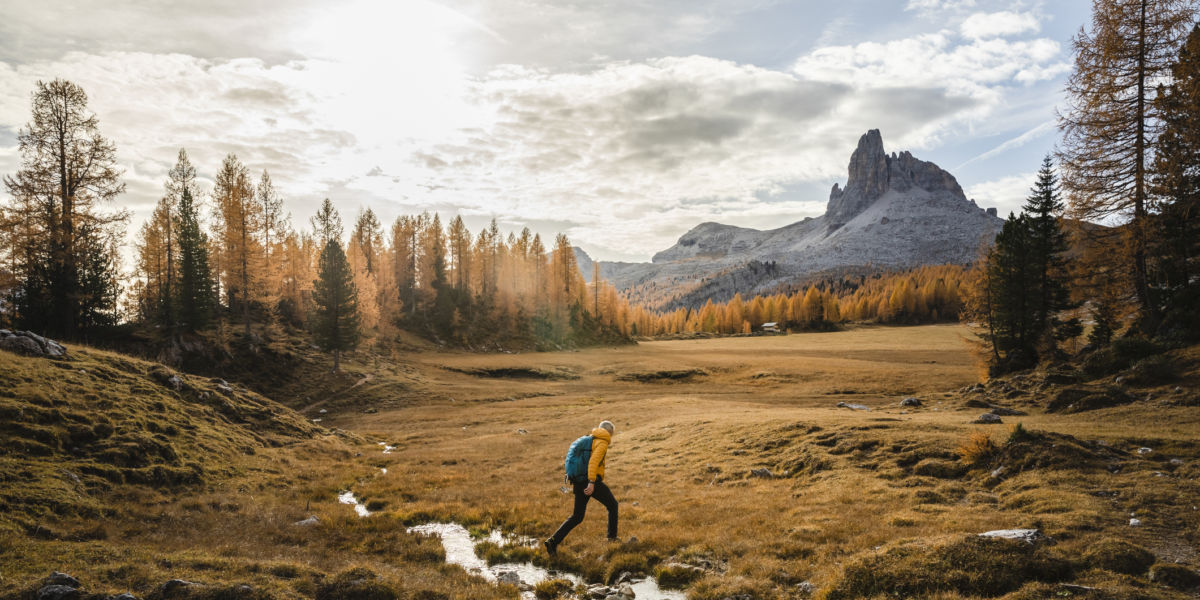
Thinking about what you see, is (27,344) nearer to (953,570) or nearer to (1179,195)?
(953,570)

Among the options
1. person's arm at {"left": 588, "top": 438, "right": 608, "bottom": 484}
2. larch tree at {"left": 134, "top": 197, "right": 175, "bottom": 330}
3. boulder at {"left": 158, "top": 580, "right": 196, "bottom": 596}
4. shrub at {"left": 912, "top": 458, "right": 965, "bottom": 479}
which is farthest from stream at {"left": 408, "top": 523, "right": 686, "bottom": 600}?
larch tree at {"left": 134, "top": 197, "right": 175, "bottom": 330}

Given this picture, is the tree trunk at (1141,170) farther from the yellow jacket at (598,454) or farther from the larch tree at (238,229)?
the larch tree at (238,229)

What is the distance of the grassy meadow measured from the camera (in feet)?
31.1

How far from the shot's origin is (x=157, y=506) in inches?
562

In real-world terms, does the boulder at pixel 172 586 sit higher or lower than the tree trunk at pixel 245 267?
lower

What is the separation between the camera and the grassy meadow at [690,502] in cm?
948

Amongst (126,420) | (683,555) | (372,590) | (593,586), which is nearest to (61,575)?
(372,590)

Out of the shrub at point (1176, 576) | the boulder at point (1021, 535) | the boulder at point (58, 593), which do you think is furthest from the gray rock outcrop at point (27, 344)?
the shrub at point (1176, 576)

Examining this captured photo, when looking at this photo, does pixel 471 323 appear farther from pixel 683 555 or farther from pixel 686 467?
pixel 683 555

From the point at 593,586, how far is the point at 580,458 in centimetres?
292

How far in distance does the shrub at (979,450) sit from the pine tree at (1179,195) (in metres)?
20.8

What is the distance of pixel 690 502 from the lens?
17.0 meters

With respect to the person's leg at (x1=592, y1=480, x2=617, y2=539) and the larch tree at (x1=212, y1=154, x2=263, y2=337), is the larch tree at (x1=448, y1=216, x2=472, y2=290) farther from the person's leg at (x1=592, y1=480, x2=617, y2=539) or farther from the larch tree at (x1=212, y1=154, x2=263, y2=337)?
the person's leg at (x1=592, y1=480, x2=617, y2=539)

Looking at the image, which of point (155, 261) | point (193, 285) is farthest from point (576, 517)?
→ point (155, 261)
